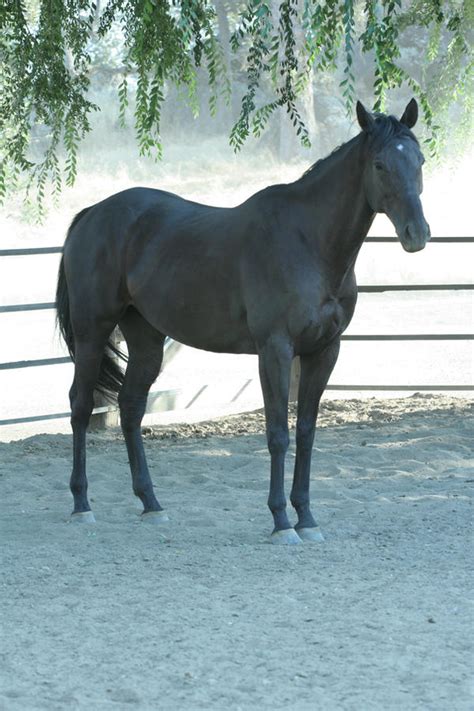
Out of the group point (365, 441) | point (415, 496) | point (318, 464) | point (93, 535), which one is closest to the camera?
point (93, 535)

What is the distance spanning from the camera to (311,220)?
14.0 ft

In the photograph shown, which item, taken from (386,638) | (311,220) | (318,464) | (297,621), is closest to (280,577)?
(297,621)

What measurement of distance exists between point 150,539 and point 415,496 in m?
1.48

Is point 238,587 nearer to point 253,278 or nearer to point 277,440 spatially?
point 277,440

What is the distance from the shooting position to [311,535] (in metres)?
4.39

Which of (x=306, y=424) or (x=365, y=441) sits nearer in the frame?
(x=306, y=424)

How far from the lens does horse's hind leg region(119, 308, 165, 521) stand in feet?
16.2

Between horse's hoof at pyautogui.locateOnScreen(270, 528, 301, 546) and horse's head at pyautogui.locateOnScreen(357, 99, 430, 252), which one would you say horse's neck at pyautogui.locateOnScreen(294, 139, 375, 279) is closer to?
horse's head at pyautogui.locateOnScreen(357, 99, 430, 252)

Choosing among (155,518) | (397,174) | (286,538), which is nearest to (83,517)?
(155,518)

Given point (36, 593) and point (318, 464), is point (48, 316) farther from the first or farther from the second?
point (36, 593)

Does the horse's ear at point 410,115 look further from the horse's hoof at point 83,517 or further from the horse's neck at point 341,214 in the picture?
the horse's hoof at point 83,517

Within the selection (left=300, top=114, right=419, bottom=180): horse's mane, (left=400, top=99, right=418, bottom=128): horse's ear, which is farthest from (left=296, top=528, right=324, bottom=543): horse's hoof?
(left=400, top=99, right=418, bottom=128): horse's ear

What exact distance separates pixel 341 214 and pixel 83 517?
191cm

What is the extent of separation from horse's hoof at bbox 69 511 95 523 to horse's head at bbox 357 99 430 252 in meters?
2.01
